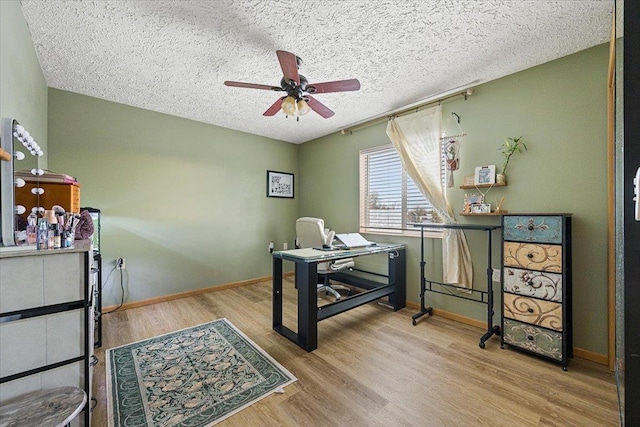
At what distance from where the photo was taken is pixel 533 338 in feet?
6.68

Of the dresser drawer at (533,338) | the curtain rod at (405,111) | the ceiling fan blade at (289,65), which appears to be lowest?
the dresser drawer at (533,338)

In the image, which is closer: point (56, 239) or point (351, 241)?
point (56, 239)

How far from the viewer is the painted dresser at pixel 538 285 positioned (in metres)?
1.93

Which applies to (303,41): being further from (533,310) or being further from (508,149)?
(533,310)

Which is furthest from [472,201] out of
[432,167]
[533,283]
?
[533,283]

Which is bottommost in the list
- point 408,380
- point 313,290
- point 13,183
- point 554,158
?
point 408,380

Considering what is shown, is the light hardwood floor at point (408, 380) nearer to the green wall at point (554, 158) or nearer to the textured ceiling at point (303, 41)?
the green wall at point (554, 158)

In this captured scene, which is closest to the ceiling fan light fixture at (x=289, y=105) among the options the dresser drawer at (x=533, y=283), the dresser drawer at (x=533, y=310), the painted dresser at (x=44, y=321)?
the painted dresser at (x=44, y=321)

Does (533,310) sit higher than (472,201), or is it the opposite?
(472,201)

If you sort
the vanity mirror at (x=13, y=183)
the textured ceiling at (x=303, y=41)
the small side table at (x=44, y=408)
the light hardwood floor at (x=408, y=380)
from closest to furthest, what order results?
the small side table at (x=44, y=408), the vanity mirror at (x=13, y=183), the light hardwood floor at (x=408, y=380), the textured ceiling at (x=303, y=41)

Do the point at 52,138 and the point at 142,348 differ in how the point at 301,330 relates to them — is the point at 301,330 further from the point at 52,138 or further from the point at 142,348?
the point at 52,138

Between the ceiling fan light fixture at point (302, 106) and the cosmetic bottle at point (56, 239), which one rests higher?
the ceiling fan light fixture at point (302, 106)

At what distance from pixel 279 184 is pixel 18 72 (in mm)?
3316

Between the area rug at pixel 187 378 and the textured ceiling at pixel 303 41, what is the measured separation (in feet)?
8.37
